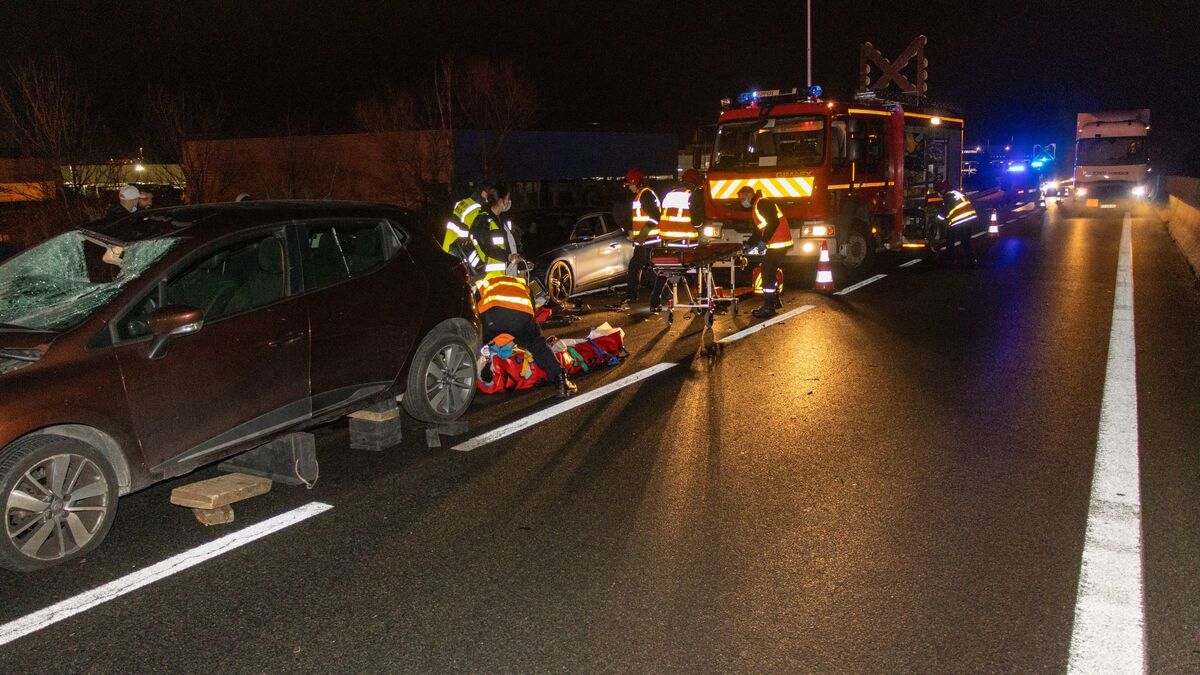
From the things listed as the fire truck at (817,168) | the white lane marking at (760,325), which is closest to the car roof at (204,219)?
the white lane marking at (760,325)

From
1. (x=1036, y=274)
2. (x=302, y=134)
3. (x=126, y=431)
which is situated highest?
(x=302, y=134)

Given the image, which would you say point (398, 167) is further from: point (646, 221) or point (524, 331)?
point (524, 331)

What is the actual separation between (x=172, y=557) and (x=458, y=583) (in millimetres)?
1566

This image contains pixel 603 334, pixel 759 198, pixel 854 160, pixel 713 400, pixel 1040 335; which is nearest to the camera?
pixel 713 400

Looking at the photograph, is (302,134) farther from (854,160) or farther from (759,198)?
(759,198)

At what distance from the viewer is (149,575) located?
4.49 meters

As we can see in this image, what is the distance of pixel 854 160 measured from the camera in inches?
622

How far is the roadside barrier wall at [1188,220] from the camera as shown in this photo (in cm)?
1750

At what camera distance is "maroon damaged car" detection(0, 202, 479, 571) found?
449cm

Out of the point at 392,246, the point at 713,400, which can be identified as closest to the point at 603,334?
the point at 713,400

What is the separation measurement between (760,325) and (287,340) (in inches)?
281

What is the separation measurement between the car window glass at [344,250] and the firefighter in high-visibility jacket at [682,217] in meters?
5.35

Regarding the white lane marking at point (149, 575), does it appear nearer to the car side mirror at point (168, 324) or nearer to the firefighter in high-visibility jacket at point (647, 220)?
the car side mirror at point (168, 324)

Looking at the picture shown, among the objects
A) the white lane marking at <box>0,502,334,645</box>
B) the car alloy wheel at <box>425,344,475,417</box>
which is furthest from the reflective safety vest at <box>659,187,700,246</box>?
the white lane marking at <box>0,502,334,645</box>
